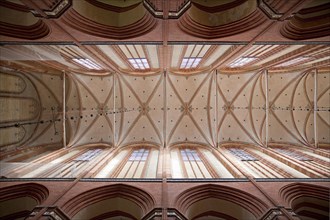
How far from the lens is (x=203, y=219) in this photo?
925 centimetres

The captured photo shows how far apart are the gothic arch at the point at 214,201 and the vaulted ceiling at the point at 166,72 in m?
4.88

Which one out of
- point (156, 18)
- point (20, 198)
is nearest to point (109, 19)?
point (156, 18)

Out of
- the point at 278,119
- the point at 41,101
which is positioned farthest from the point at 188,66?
the point at 41,101

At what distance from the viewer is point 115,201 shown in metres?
9.42

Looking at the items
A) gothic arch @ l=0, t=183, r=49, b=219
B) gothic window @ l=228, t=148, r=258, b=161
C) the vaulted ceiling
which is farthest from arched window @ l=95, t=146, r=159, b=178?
gothic window @ l=228, t=148, r=258, b=161

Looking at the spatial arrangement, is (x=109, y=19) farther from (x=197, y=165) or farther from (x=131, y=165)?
(x=197, y=165)

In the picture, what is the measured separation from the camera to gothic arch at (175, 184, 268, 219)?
336 inches

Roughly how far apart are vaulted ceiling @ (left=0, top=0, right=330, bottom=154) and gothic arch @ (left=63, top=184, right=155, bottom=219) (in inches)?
109

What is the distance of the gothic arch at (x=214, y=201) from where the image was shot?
8539mm

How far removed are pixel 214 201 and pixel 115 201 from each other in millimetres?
3263

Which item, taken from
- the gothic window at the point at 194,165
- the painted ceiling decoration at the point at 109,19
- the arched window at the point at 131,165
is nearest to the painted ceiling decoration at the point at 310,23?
the painted ceiling decoration at the point at 109,19

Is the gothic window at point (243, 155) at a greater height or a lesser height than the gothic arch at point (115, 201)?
greater

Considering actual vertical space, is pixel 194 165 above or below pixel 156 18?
below

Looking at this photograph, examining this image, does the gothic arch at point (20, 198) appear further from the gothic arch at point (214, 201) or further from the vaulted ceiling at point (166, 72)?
the gothic arch at point (214, 201)
